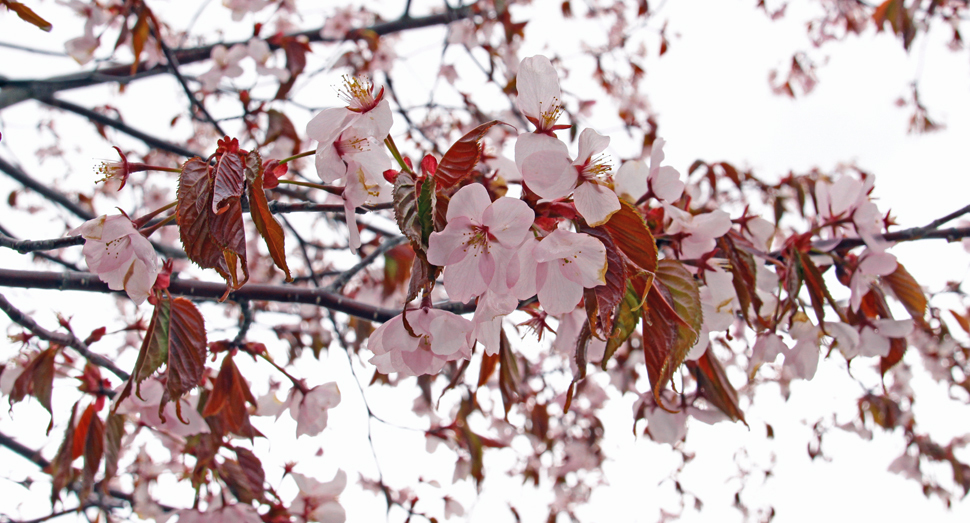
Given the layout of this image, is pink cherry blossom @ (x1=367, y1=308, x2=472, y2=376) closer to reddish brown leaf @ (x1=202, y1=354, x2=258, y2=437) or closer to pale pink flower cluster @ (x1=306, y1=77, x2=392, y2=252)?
pale pink flower cluster @ (x1=306, y1=77, x2=392, y2=252)

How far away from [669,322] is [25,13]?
0.86 metres

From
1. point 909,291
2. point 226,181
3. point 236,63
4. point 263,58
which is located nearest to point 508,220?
point 226,181

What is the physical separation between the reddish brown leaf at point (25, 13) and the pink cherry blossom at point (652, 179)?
2.55ft

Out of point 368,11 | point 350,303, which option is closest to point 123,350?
point 368,11

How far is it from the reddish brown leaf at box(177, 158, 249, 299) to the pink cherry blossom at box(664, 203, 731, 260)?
519mm

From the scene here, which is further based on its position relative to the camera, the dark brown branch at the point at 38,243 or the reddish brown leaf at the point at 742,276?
the reddish brown leaf at the point at 742,276

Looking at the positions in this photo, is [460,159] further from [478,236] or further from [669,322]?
[669,322]

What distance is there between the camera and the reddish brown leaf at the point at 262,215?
0.47m

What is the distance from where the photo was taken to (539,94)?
0.52m

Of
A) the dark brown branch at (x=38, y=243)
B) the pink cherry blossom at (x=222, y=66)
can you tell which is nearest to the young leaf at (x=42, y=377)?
the dark brown branch at (x=38, y=243)

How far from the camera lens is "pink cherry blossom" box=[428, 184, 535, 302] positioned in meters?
0.46

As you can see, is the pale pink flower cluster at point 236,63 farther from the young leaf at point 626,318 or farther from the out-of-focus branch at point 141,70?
the young leaf at point 626,318

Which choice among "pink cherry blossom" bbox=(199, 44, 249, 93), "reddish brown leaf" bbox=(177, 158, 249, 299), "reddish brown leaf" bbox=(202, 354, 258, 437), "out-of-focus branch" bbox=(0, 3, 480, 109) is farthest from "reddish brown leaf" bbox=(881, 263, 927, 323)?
"pink cherry blossom" bbox=(199, 44, 249, 93)

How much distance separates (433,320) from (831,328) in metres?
0.64
